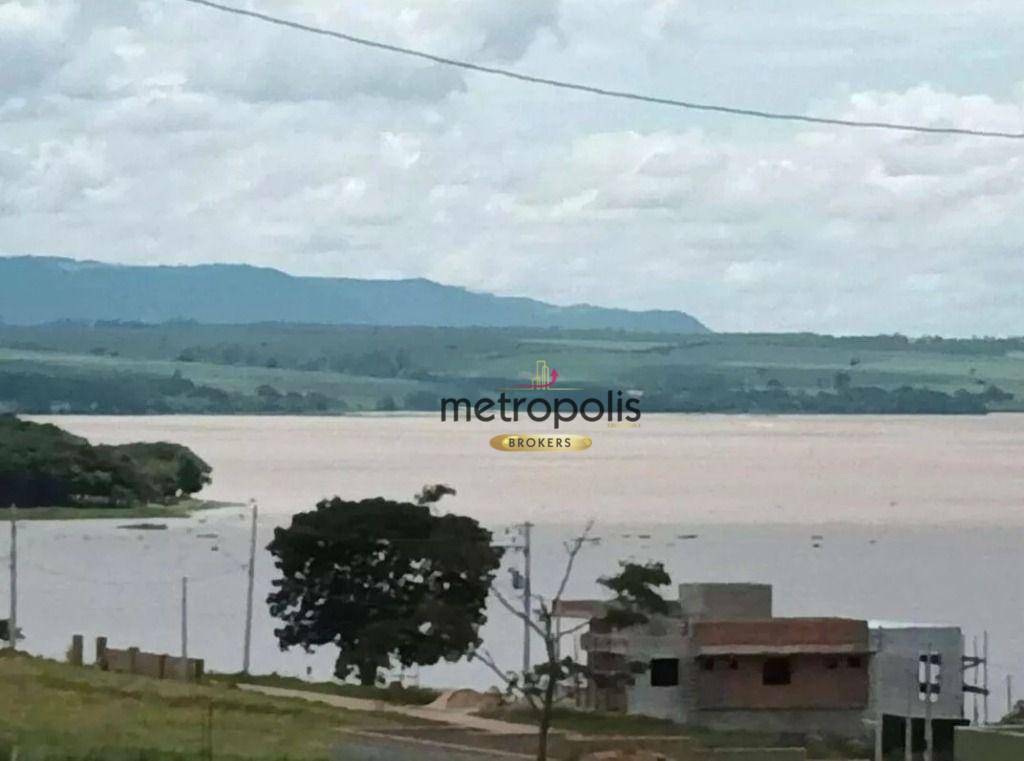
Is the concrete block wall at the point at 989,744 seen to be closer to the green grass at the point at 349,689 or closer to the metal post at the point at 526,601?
the metal post at the point at 526,601

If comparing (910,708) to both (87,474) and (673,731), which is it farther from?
(87,474)

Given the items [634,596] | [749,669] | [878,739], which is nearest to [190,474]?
[749,669]

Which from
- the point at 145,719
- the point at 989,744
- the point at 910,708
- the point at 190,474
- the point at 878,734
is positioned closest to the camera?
the point at 989,744

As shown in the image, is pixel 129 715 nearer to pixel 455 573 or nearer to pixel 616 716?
pixel 616 716

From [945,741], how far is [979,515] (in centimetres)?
6120

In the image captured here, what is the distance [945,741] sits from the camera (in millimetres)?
28062

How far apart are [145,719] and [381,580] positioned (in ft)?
44.3

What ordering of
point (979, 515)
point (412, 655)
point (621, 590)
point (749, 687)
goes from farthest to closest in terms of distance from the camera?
point (979, 515)
point (412, 655)
point (749, 687)
point (621, 590)

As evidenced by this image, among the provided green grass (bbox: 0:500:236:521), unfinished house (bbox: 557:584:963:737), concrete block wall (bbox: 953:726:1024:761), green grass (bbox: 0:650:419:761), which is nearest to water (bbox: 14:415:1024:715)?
green grass (bbox: 0:500:236:521)

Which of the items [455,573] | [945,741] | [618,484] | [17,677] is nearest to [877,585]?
[455,573]

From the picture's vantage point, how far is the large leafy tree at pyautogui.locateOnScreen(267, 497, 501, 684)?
3300 centimetres

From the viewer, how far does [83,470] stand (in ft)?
229

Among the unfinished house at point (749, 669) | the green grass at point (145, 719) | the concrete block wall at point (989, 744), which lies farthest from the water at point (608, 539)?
A: the concrete block wall at point (989, 744)

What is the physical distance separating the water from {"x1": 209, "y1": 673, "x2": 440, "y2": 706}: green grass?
860 centimetres
